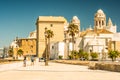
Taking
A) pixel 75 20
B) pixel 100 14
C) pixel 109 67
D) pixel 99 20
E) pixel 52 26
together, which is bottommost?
pixel 109 67

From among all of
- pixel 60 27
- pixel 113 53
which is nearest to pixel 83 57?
pixel 113 53

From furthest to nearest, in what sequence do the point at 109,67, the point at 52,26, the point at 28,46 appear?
the point at 28,46, the point at 52,26, the point at 109,67

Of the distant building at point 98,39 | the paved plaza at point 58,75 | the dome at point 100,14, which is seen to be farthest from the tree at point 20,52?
the paved plaza at point 58,75

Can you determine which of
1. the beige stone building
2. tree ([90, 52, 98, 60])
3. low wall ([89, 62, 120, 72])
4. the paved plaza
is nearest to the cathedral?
the beige stone building

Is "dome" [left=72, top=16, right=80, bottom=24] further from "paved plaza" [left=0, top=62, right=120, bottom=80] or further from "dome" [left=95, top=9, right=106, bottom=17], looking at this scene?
"paved plaza" [left=0, top=62, right=120, bottom=80]

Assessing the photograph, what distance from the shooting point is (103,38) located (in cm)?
9919

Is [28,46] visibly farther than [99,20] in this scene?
Yes

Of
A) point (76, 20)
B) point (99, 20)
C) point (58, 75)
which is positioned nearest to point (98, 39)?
point (99, 20)

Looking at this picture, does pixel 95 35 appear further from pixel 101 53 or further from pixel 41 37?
pixel 41 37

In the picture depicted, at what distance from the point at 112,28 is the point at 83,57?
43.2 metres

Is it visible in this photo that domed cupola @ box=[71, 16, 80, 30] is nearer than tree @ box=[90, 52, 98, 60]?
No

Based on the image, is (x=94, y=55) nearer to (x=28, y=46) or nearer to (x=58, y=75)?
(x=28, y=46)

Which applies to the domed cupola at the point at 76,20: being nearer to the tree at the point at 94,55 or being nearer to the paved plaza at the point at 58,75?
the tree at the point at 94,55

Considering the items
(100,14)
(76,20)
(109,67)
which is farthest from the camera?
(76,20)
